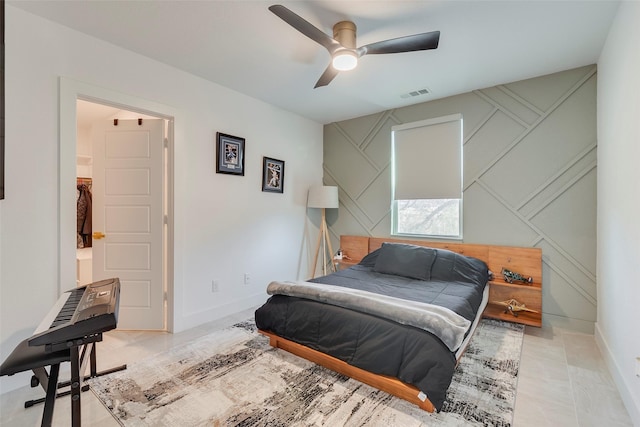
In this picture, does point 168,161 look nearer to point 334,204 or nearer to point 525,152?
point 334,204

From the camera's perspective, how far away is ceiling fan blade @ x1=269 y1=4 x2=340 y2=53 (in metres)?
1.77

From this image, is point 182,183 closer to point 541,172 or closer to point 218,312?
point 218,312

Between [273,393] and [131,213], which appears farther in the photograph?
[131,213]

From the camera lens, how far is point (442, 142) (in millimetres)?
3764

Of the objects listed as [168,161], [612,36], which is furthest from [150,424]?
[612,36]

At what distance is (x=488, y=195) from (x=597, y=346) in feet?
5.70

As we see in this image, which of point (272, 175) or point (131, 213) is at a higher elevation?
point (272, 175)

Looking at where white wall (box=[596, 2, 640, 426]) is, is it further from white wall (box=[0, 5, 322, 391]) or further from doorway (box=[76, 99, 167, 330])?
doorway (box=[76, 99, 167, 330])

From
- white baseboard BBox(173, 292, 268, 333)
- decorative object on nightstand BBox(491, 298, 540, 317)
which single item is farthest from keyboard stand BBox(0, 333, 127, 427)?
decorative object on nightstand BBox(491, 298, 540, 317)

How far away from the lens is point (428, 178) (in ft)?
12.7

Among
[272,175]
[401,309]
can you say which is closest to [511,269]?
[401,309]

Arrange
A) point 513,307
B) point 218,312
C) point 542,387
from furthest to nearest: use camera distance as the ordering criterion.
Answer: point 218,312
point 513,307
point 542,387

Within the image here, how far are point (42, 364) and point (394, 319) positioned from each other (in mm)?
2039

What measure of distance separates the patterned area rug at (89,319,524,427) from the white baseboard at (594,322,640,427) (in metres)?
0.59
